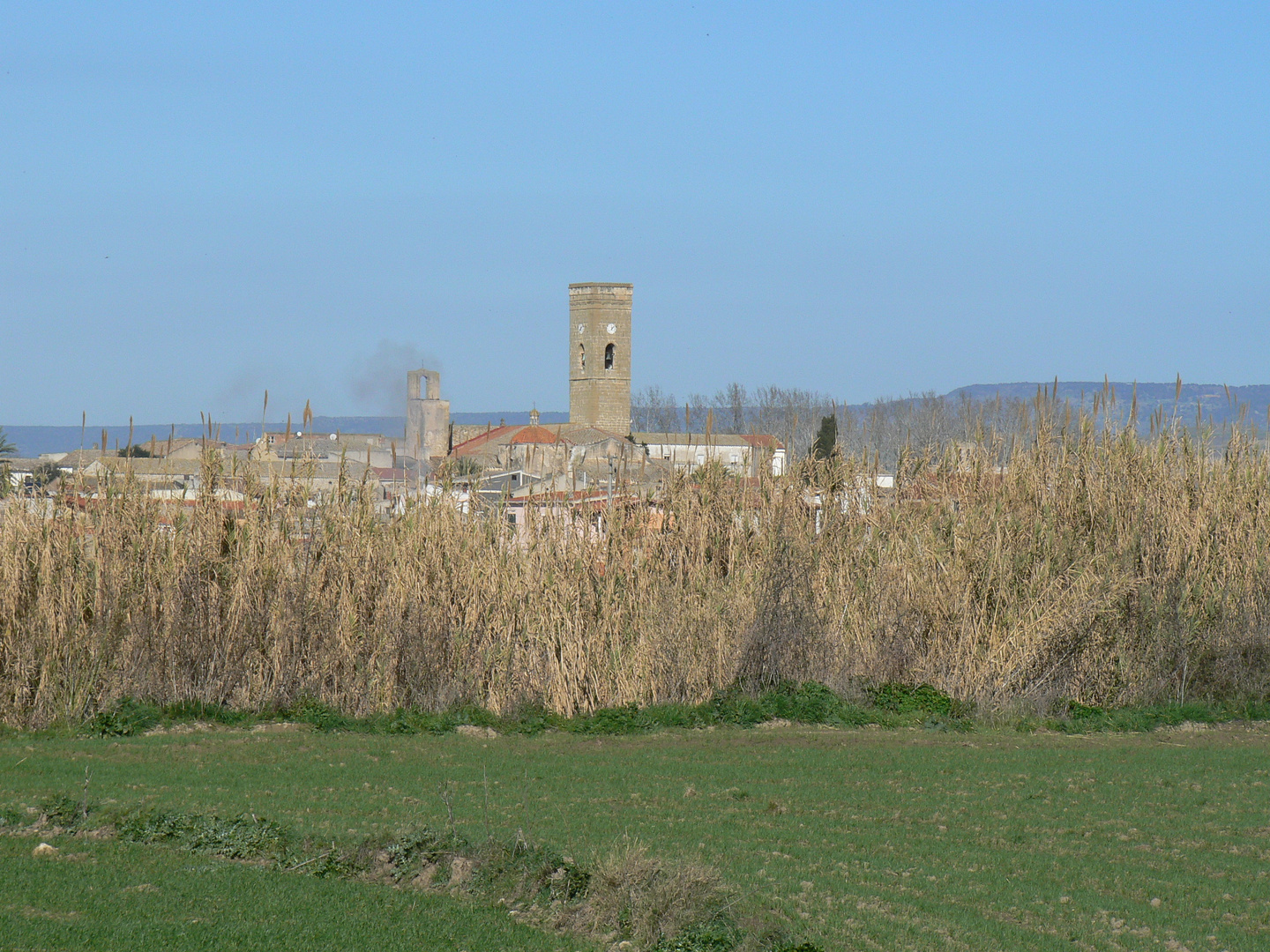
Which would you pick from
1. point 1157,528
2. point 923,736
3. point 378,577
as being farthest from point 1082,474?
point 378,577

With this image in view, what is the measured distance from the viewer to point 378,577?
37.0 feet

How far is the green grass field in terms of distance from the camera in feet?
15.9

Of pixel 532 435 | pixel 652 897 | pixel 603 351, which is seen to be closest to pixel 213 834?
pixel 652 897

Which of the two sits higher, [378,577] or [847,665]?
[378,577]

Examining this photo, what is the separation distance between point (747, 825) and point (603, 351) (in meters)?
68.8

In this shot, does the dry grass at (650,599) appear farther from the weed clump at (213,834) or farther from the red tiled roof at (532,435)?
the red tiled roof at (532,435)

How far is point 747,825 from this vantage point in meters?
6.65

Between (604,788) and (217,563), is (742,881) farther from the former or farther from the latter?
(217,563)

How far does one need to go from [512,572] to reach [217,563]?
2492mm

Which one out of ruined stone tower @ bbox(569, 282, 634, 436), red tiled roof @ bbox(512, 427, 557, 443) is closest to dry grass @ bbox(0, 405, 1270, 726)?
red tiled roof @ bbox(512, 427, 557, 443)

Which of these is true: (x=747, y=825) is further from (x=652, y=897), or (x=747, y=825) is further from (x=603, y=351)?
(x=603, y=351)

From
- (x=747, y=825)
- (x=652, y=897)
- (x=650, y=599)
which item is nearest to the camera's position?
(x=652, y=897)

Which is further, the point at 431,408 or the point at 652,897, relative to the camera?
the point at 431,408

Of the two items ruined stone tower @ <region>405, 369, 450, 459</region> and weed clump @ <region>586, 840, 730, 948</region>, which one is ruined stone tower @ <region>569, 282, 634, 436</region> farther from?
weed clump @ <region>586, 840, 730, 948</region>
